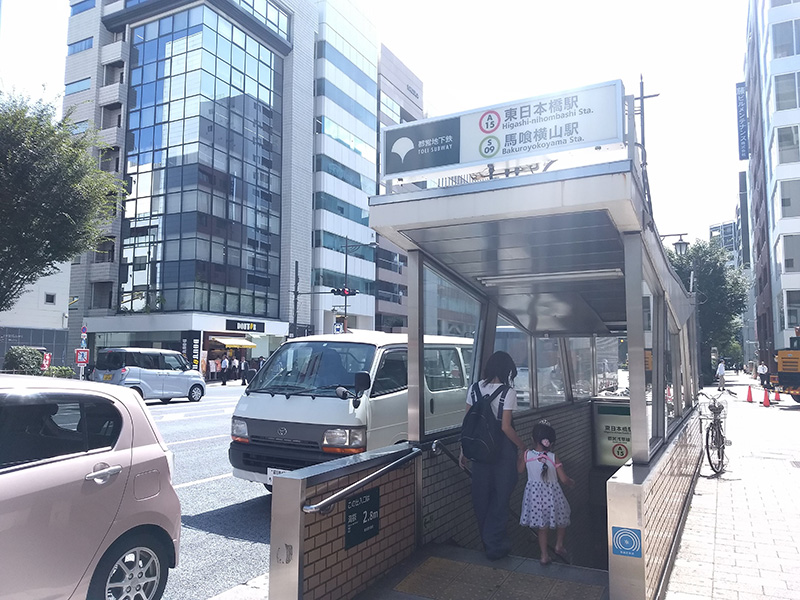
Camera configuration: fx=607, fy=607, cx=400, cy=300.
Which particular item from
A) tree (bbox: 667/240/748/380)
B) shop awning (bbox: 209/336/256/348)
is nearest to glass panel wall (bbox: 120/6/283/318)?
shop awning (bbox: 209/336/256/348)

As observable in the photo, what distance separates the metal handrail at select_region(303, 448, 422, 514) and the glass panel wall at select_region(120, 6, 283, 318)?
1378 inches

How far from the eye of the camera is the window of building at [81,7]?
145ft

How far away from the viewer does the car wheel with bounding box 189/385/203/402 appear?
21.4 m

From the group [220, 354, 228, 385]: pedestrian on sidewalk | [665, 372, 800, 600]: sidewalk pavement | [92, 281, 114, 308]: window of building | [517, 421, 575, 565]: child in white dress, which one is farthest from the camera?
[92, 281, 114, 308]: window of building

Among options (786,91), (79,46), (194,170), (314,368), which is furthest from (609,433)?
(79,46)

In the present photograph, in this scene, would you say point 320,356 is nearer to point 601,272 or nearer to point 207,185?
point 601,272

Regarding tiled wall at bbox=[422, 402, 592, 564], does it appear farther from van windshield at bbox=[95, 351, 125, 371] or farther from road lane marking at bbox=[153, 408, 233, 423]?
van windshield at bbox=[95, 351, 125, 371]

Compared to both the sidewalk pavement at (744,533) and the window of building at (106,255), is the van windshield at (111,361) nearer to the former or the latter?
the sidewalk pavement at (744,533)

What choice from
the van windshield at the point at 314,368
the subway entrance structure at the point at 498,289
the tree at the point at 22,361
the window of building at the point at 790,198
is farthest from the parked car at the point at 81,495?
the window of building at the point at 790,198

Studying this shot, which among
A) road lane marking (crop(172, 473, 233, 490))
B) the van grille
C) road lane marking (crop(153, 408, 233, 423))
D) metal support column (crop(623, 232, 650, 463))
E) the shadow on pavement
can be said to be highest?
metal support column (crop(623, 232, 650, 463))

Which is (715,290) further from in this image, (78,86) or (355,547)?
(78,86)

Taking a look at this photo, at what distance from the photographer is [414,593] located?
3.77m

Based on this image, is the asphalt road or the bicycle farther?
the bicycle

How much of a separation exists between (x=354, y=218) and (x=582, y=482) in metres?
43.1
